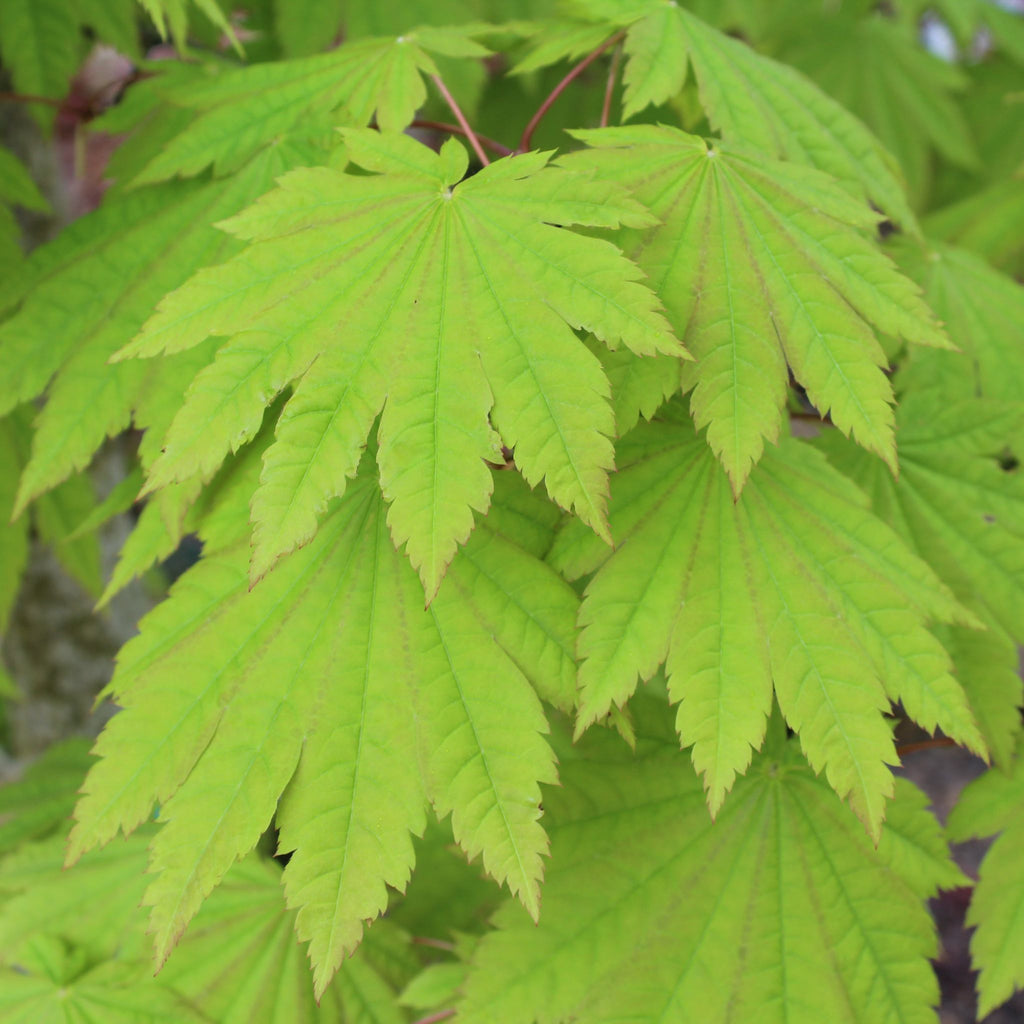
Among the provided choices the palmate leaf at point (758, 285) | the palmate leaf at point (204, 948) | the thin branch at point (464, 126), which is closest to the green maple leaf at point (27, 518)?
the palmate leaf at point (204, 948)

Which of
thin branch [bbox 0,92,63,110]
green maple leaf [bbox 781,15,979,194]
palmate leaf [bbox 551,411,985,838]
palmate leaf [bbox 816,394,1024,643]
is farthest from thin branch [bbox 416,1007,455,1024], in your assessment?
green maple leaf [bbox 781,15,979,194]

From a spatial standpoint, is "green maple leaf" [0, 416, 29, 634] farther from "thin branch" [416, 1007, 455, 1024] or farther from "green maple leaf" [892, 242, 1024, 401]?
"green maple leaf" [892, 242, 1024, 401]

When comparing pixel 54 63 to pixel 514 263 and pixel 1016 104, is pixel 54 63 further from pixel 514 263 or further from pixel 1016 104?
pixel 1016 104

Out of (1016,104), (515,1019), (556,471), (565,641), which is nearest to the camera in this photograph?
(556,471)

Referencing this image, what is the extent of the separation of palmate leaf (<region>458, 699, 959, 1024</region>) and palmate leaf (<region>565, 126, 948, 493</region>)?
0.47 meters

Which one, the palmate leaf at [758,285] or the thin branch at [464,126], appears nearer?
the palmate leaf at [758,285]

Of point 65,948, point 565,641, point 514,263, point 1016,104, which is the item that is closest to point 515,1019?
point 565,641

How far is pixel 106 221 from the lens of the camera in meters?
1.20

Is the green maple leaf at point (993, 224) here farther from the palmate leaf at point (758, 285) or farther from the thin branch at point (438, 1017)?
the thin branch at point (438, 1017)

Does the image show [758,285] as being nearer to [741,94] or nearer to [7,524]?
[741,94]

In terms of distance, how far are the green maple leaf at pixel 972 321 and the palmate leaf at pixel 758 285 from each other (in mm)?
468

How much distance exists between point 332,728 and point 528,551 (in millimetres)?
265

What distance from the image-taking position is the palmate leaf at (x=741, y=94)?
42.8 inches

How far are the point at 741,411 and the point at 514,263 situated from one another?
10.0 inches
